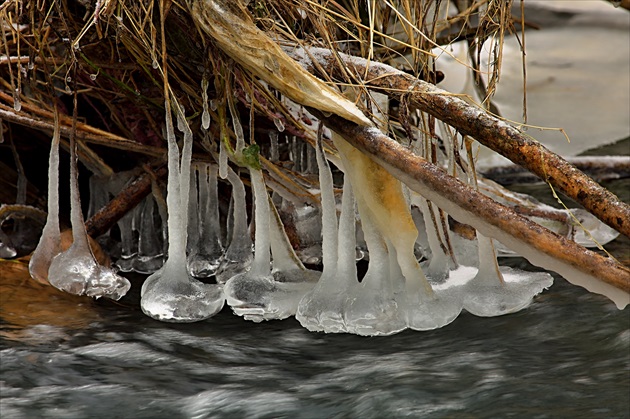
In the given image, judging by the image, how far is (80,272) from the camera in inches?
96.6

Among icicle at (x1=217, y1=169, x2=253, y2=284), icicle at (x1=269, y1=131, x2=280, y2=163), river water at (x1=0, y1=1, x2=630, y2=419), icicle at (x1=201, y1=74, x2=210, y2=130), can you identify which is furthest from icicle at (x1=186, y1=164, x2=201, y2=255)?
icicle at (x1=201, y1=74, x2=210, y2=130)

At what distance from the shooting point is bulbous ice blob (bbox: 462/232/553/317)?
221cm

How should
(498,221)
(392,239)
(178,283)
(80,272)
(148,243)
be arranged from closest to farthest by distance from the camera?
(498,221) < (392,239) < (178,283) < (80,272) < (148,243)

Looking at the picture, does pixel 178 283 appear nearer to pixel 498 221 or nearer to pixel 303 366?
pixel 303 366

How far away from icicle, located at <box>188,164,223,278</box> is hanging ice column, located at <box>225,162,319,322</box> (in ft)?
1.43

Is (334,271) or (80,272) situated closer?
(334,271)

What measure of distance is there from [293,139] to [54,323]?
1.01 m

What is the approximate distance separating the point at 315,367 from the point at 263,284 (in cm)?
30

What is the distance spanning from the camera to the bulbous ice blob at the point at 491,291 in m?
2.21

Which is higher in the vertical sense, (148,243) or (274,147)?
(274,147)

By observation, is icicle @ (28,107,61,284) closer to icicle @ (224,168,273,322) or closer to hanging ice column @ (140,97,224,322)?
hanging ice column @ (140,97,224,322)

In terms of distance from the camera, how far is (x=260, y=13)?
6.66 ft

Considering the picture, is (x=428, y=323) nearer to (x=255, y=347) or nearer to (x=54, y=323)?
(x=255, y=347)

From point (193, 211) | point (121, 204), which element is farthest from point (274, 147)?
point (121, 204)
